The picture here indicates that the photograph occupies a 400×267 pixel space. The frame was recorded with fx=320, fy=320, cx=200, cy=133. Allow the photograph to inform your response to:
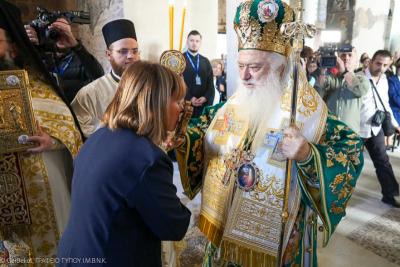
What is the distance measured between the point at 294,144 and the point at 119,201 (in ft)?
2.40

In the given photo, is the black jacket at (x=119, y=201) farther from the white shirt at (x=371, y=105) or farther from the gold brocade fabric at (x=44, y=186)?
the white shirt at (x=371, y=105)

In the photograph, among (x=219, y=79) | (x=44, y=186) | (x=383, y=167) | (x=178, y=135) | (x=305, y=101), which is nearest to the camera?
(x=305, y=101)

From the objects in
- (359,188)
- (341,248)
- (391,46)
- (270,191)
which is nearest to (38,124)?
(270,191)

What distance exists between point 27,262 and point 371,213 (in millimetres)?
3784

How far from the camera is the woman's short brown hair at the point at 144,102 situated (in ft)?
3.77

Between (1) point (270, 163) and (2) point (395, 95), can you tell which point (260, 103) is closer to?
(1) point (270, 163)

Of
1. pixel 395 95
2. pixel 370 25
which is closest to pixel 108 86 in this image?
pixel 395 95

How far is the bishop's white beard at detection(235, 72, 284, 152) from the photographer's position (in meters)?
1.55

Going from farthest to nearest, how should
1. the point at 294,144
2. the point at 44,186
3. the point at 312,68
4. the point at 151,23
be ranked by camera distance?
the point at 312,68
the point at 151,23
the point at 44,186
the point at 294,144

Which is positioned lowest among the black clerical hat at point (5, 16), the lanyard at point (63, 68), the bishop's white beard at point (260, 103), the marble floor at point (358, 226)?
the marble floor at point (358, 226)

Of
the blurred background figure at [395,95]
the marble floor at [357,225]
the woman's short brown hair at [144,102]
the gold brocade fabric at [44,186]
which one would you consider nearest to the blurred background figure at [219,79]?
the marble floor at [357,225]

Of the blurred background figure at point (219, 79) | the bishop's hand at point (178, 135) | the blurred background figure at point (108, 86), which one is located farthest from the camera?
the blurred background figure at point (219, 79)

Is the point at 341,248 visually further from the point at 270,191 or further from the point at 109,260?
the point at 109,260

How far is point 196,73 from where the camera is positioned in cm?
479
